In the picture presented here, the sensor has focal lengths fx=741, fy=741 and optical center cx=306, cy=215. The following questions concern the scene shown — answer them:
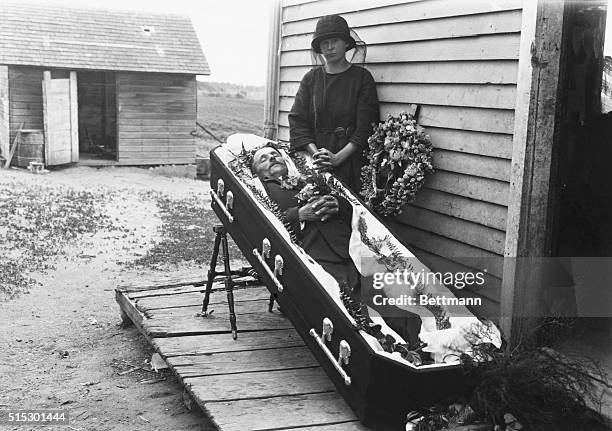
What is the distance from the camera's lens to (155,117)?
18641 mm

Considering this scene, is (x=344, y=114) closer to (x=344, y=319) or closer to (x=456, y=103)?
(x=456, y=103)

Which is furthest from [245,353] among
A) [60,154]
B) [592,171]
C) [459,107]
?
[60,154]

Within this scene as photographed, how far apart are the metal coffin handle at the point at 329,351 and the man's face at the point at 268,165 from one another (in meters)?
1.50

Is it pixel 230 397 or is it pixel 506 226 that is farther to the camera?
pixel 506 226

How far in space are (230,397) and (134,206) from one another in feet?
29.5

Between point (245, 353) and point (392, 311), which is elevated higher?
point (392, 311)

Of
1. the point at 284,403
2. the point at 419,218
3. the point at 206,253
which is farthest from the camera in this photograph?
the point at 206,253

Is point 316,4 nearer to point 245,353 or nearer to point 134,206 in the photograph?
point 245,353

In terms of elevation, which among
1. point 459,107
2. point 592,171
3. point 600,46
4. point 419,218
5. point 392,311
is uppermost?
point 600,46

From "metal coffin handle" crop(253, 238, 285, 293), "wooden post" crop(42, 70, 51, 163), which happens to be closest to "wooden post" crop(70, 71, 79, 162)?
"wooden post" crop(42, 70, 51, 163)

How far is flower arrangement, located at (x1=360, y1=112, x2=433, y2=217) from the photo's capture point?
5.07 meters

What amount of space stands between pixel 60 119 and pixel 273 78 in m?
10.9

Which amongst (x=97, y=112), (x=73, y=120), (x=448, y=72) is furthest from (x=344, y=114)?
(x=97, y=112)

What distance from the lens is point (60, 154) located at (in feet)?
55.9
